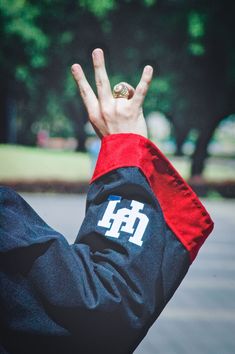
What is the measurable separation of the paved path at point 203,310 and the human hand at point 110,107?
10.9 ft

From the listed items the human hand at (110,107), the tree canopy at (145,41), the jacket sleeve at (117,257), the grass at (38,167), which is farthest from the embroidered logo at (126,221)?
the grass at (38,167)

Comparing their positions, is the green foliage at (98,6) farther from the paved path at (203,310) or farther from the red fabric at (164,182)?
the red fabric at (164,182)

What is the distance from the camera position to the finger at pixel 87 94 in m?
1.12

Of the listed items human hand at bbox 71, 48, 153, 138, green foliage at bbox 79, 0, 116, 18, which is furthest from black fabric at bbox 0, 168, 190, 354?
green foliage at bbox 79, 0, 116, 18

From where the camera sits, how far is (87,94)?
114 cm

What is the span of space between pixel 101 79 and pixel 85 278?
41 cm

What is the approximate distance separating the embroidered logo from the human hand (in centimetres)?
16

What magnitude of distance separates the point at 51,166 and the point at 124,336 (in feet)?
68.4

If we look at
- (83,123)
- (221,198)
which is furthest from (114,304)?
(83,123)

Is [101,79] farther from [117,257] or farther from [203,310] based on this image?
[203,310]

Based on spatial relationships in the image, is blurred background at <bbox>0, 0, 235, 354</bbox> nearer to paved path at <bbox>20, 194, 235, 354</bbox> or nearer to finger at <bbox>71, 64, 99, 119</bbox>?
paved path at <bbox>20, 194, 235, 354</bbox>

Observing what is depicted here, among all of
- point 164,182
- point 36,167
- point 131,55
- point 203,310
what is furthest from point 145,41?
point 164,182

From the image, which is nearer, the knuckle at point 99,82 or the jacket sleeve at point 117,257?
the jacket sleeve at point 117,257

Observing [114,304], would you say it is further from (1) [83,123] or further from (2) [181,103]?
(1) [83,123]
